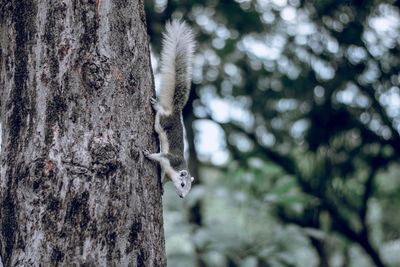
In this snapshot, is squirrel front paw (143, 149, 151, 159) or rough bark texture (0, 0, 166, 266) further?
squirrel front paw (143, 149, 151, 159)

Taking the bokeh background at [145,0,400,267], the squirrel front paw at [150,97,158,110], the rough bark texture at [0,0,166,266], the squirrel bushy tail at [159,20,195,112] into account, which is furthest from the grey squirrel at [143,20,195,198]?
the bokeh background at [145,0,400,267]

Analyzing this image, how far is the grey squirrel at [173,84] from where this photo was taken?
237 cm

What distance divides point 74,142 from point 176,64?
3.63ft

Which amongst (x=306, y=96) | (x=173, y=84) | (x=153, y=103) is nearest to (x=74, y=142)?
(x=153, y=103)

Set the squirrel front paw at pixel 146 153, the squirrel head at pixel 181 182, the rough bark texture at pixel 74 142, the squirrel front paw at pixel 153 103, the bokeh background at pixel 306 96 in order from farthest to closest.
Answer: the bokeh background at pixel 306 96
the squirrel head at pixel 181 182
the squirrel front paw at pixel 153 103
the squirrel front paw at pixel 146 153
the rough bark texture at pixel 74 142

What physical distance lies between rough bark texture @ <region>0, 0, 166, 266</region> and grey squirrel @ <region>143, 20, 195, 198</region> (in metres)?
0.60

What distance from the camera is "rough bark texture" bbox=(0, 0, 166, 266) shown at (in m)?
1.48

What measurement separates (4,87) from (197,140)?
13.4 ft

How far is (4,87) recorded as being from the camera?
1.68 meters

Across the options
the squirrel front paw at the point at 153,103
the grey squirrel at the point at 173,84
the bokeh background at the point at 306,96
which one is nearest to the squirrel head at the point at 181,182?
the grey squirrel at the point at 173,84

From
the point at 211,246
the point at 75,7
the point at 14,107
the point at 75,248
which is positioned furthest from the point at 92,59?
the point at 211,246

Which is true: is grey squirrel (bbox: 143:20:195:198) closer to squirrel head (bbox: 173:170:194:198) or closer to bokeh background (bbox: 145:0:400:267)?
squirrel head (bbox: 173:170:194:198)

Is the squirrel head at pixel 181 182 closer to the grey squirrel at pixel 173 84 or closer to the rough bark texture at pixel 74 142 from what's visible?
the grey squirrel at pixel 173 84

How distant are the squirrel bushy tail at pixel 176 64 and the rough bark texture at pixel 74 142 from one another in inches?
25.0
